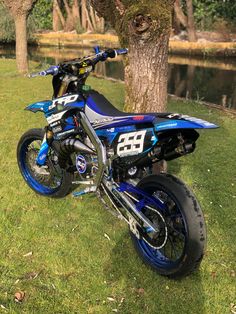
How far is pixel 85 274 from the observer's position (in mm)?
3363

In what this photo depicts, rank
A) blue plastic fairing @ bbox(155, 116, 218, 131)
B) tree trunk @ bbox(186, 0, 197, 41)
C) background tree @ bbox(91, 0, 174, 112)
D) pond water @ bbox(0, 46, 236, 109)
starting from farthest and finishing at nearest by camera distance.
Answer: tree trunk @ bbox(186, 0, 197, 41) < pond water @ bbox(0, 46, 236, 109) < background tree @ bbox(91, 0, 174, 112) < blue plastic fairing @ bbox(155, 116, 218, 131)

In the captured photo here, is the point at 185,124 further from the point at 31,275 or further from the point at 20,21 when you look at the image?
the point at 20,21

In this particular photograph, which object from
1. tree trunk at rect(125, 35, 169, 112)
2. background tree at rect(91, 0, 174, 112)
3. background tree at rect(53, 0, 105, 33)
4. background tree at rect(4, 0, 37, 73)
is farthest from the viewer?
background tree at rect(53, 0, 105, 33)

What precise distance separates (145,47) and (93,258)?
2428 millimetres

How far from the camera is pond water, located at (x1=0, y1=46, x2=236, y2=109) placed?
1340cm

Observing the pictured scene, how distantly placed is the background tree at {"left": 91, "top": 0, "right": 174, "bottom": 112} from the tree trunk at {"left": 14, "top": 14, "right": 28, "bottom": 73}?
9524 mm

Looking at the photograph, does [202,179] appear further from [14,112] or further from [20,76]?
[20,76]

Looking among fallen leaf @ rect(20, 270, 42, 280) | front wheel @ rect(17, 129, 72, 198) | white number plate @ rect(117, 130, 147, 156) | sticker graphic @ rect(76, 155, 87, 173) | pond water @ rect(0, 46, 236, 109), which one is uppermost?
white number plate @ rect(117, 130, 147, 156)

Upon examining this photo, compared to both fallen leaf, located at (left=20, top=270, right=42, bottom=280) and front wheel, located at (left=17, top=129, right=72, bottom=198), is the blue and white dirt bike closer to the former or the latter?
front wheel, located at (left=17, top=129, right=72, bottom=198)

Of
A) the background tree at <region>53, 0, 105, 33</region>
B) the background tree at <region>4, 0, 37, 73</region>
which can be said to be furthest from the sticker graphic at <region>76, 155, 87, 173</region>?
the background tree at <region>53, 0, 105, 33</region>

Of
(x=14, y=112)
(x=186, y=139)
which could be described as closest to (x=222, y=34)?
(x=14, y=112)

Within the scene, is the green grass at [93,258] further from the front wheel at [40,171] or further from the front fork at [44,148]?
the front fork at [44,148]

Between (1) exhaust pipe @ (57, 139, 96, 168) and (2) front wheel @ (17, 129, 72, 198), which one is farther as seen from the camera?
(2) front wheel @ (17, 129, 72, 198)

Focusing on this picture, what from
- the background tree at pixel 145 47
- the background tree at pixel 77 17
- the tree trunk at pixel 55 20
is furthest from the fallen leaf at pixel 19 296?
the tree trunk at pixel 55 20
